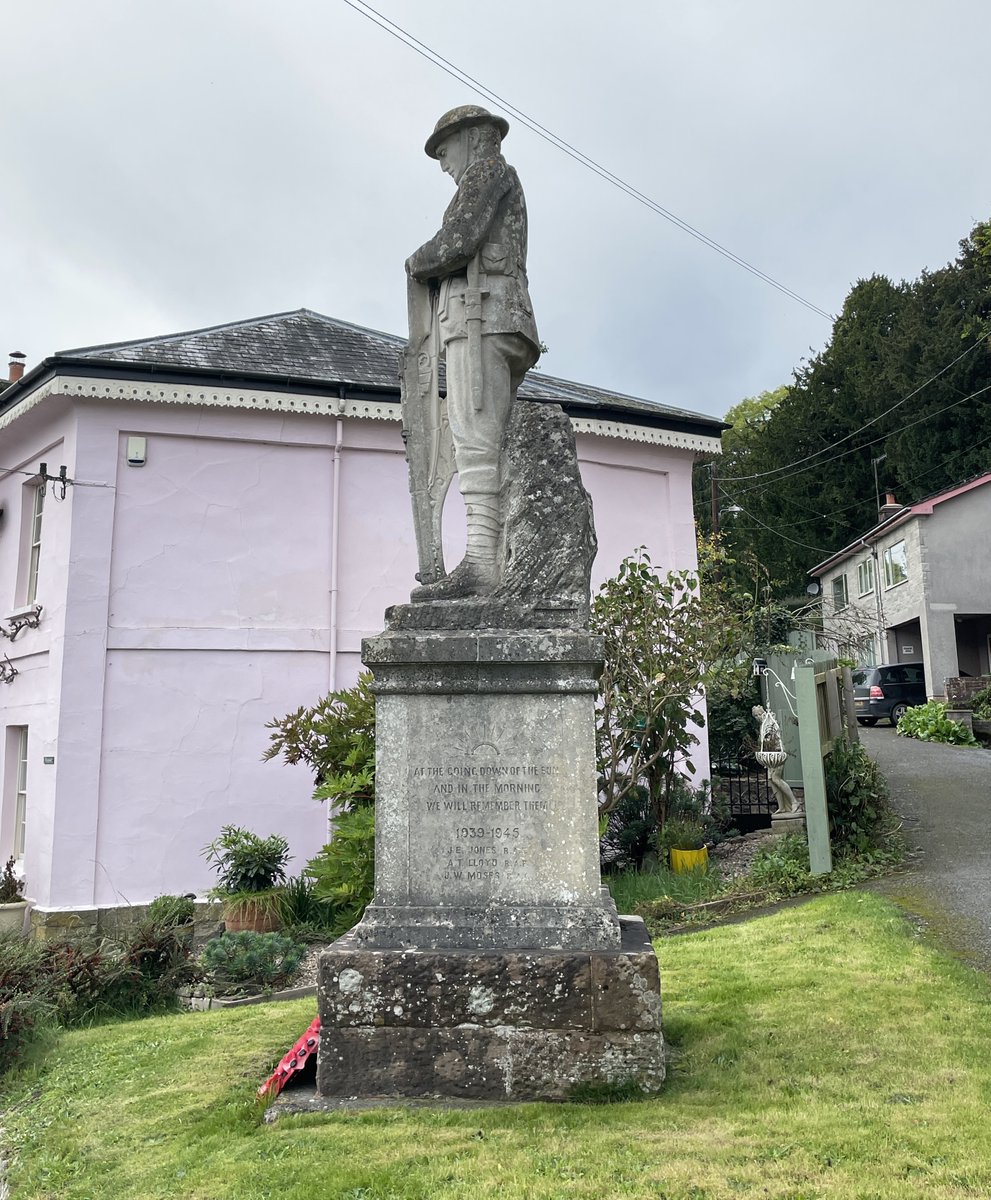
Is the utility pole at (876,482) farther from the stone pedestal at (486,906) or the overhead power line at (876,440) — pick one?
the stone pedestal at (486,906)

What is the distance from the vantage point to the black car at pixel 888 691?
2586 cm

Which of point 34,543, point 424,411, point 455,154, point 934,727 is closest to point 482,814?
point 424,411

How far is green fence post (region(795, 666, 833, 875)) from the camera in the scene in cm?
896

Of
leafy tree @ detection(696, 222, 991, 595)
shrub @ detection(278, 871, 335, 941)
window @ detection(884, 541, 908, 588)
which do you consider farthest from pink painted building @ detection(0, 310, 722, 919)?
leafy tree @ detection(696, 222, 991, 595)

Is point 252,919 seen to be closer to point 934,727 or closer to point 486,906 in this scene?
point 486,906

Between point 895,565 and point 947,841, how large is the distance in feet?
67.2

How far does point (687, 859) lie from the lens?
1056 centimetres

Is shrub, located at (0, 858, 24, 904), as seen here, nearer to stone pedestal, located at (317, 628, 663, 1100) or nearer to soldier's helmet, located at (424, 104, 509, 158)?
stone pedestal, located at (317, 628, 663, 1100)

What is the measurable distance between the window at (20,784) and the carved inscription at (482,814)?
9.86m

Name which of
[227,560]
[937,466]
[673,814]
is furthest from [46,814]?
[937,466]

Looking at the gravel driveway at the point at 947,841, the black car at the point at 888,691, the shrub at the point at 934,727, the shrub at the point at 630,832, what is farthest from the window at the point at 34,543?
the black car at the point at 888,691

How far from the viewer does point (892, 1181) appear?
297cm

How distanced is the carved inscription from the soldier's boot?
849 millimetres

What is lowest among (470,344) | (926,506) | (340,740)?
(340,740)
